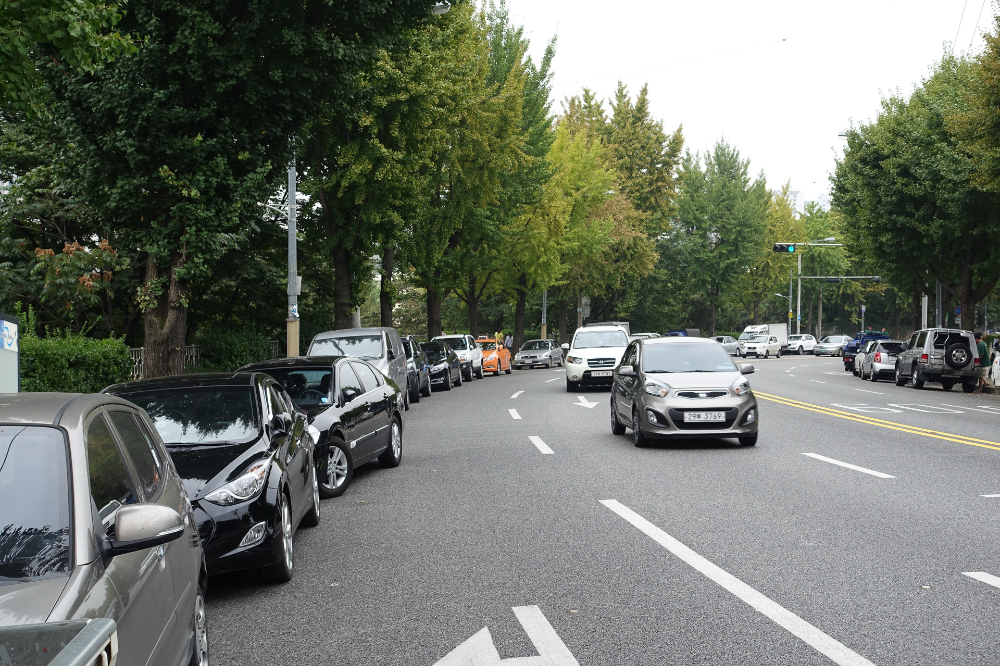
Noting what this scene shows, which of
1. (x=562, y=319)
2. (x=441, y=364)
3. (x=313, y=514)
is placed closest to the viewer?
(x=313, y=514)

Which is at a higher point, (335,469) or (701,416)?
(701,416)

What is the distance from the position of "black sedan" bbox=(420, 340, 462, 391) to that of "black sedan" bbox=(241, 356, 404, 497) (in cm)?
1621

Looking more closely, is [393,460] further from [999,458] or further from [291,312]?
[291,312]

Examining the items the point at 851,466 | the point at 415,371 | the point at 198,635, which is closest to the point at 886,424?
the point at 851,466

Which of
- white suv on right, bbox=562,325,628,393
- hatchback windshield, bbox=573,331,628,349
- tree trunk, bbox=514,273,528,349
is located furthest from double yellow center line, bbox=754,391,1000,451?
tree trunk, bbox=514,273,528,349

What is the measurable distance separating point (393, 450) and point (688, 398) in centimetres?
409

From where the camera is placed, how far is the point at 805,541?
6.95m

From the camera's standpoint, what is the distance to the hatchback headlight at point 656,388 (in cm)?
1300

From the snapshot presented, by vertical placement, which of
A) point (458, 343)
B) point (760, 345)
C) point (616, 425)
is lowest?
point (760, 345)

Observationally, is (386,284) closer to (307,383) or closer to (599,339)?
(599,339)

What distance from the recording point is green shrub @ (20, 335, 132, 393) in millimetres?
14195

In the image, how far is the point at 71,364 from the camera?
15258 millimetres

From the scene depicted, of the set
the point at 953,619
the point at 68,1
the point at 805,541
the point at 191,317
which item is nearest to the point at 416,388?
the point at 191,317

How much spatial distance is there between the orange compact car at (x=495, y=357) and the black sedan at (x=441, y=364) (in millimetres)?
10212
